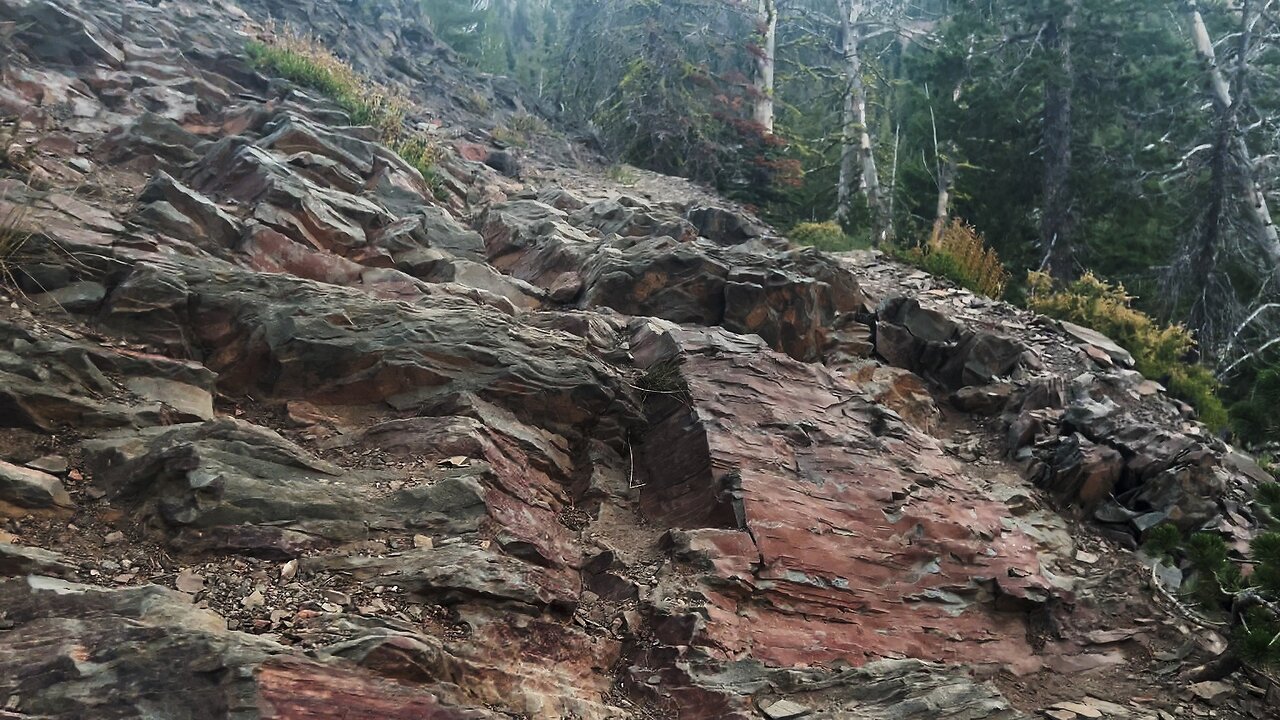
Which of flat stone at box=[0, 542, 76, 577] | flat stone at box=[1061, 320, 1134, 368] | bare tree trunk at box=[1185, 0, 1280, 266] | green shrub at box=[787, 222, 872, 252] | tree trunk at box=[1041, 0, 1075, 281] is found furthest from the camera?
tree trunk at box=[1041, 0, 1075, 281]

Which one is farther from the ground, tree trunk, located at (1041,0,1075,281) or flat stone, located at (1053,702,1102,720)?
tree trunk, located at (1041,0,1075,281)

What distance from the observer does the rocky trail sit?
4.09 m

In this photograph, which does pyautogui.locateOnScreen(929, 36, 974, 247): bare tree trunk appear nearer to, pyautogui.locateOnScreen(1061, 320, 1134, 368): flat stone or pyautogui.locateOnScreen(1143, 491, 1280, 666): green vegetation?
pyautogui.locateOnScreen(1061, 320, 1134, 368): flat stone

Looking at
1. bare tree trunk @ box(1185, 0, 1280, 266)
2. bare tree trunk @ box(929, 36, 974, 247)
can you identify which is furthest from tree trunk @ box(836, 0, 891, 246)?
bare tree trunk @ box(1185, 0, 1280, 266)

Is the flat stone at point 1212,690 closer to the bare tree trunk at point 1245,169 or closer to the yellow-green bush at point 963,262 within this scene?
the yellow-green bush at point 963,262

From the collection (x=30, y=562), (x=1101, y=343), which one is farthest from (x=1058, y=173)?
(x=30, y=562)

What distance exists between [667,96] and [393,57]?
7148 millimetres

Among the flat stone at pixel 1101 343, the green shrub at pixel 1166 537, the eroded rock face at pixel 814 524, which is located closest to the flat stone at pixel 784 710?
the eroded rock face at pixel 814 524

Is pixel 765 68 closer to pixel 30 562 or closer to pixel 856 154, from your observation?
pixel 856 154

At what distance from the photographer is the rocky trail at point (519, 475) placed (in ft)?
13.4

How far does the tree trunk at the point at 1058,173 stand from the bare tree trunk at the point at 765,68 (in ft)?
19.9

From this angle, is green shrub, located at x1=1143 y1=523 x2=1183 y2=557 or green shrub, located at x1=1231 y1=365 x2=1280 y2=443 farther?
green shrub, located at x1=1231 y1=365 x2=1280 y2=443

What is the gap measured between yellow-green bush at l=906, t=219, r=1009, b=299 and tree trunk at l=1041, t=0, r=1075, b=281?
7.42 ft

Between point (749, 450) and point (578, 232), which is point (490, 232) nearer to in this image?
point (578, 232)
